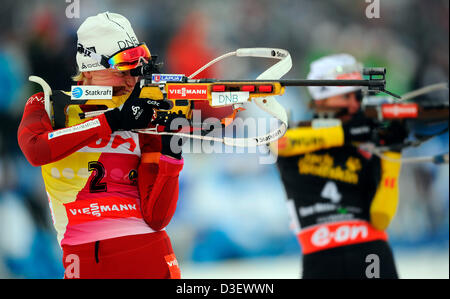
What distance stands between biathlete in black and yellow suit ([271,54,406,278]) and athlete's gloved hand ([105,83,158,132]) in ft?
4.01

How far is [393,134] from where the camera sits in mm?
3297

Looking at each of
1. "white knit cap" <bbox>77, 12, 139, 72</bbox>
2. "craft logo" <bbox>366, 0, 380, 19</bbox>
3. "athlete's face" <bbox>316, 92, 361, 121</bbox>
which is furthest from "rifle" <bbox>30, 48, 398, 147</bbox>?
"craft logo" <bbox>366, 0, 380, 19</bbox>

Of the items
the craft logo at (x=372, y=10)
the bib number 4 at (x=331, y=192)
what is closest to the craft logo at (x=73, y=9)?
the bib number 4 at (x=331, y=192)

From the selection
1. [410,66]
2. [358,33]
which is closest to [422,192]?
[410,66]

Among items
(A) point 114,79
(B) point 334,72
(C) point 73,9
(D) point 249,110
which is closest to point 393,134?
(B) point 334,72

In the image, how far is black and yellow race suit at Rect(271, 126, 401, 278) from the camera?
10.2 feet

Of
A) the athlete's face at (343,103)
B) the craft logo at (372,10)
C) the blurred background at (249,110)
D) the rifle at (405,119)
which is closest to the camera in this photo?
the rifle at (405,119)

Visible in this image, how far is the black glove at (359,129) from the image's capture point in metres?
3.10

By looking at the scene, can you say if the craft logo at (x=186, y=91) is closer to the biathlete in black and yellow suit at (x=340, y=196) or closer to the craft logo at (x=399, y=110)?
the biathlete in black and yellow suit at (x=340, y=196)

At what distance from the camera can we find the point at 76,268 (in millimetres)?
2066

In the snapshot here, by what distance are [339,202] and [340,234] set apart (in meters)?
0.17

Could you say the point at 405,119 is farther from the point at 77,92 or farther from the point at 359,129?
the point at 77,92

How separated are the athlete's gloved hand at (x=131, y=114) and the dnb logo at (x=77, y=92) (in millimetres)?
153

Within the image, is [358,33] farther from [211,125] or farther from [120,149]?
[120,149]
